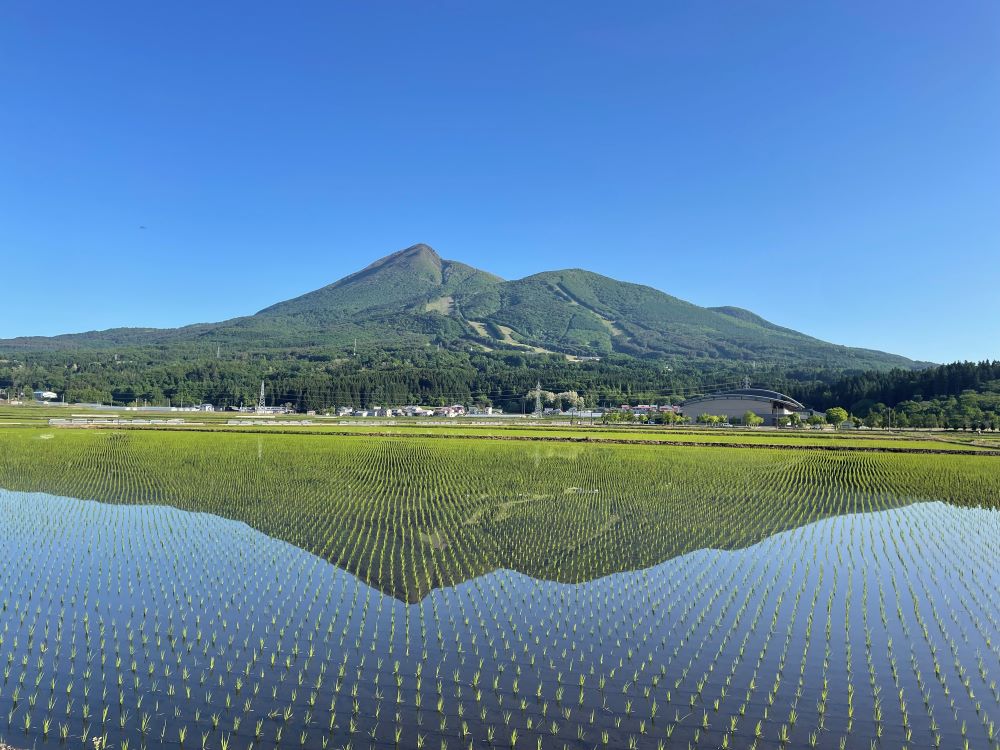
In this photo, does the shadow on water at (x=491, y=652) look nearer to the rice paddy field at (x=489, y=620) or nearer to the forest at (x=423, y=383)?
the rice paddy field at (x=489, y=620)

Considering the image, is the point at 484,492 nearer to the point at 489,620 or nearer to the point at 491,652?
the point at 489,620

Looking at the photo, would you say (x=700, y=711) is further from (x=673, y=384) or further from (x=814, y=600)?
(x=673, y=384)

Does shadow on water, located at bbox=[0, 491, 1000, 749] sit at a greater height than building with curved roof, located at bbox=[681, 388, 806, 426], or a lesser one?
lesser

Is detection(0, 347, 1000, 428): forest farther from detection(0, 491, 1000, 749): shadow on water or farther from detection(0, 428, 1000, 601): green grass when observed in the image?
detection(0, 491, 1000, 749): shadow on water

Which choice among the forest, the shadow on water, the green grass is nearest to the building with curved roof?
the forest

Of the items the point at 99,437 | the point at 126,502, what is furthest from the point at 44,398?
the point at 126,502

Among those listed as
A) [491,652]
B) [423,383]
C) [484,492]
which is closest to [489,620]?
[491,652]
